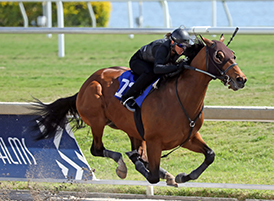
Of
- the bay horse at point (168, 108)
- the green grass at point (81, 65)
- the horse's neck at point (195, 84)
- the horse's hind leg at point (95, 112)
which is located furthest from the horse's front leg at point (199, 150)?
the green grass at point (81, 65)

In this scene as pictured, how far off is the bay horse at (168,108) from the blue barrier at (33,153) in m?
0.74

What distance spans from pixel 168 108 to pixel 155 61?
0.46m

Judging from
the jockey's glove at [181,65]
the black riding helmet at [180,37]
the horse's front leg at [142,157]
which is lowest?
the horse's front leg at [142,157]

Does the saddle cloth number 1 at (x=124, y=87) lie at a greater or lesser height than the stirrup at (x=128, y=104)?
greater

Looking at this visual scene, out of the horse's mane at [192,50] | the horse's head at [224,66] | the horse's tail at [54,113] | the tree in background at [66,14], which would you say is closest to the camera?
the horse's head at [224,66]

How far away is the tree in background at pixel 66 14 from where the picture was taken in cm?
1490

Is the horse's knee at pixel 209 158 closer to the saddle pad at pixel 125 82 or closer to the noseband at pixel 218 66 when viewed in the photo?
the noseband at pixel 218 66

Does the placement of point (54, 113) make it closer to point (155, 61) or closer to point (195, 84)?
point (155, 61)

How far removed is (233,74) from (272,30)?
65.4 inches

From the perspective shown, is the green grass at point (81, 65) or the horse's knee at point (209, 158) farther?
the green grass at point (81, 65)

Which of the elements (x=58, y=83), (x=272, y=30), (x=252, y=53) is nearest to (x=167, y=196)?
(x=272, y=30)

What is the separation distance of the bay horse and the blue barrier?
74 cm

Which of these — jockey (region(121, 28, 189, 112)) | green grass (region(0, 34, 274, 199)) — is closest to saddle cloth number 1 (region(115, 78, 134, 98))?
jockey (region(121, 28, 189, 112))

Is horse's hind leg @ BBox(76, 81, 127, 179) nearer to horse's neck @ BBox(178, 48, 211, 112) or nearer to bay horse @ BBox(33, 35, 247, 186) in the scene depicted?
bay horse @ BBox(33, 35, 247, 186)
